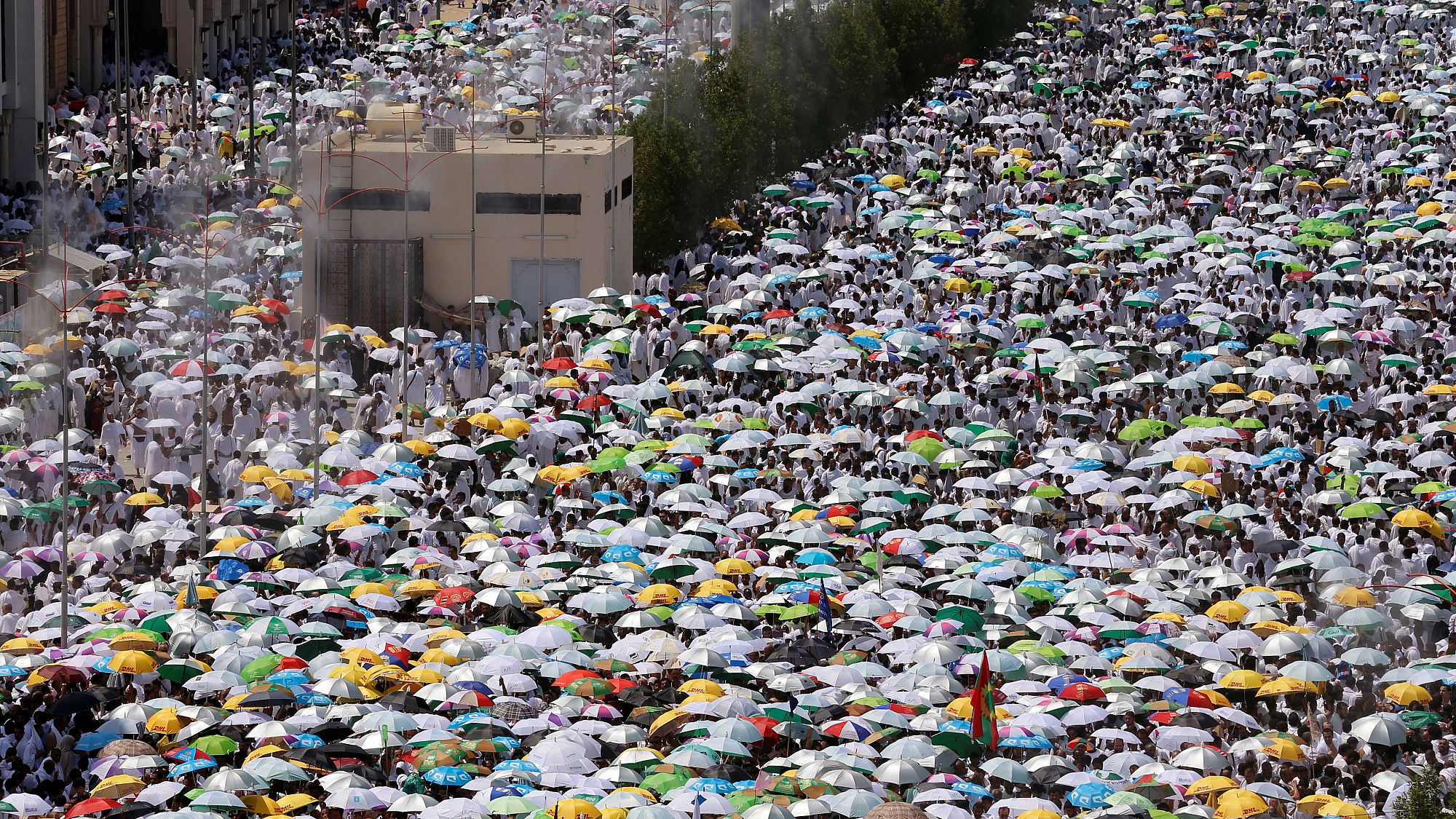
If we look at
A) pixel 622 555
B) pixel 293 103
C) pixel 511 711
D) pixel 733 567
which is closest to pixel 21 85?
pixel 293 103

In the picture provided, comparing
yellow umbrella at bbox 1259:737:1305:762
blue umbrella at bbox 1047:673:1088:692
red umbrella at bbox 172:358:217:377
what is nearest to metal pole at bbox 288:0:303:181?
red umbrella at bbox 172:358:217:377

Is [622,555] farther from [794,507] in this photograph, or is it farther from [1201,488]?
[1201,488]

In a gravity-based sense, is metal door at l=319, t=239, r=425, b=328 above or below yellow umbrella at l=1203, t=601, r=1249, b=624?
above

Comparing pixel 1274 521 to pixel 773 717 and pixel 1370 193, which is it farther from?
pixel 1370 193

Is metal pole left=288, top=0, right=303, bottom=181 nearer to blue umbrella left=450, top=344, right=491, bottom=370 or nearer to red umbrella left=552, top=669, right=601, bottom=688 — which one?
blue umbrella left=450, top=344, right=491, bottom=370

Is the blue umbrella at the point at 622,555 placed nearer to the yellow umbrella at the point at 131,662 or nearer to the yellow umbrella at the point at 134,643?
the yellow umbrella at the point at 134,643

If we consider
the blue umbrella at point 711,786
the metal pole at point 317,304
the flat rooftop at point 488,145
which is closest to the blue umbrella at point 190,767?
the blue umbrella at point 711,786
